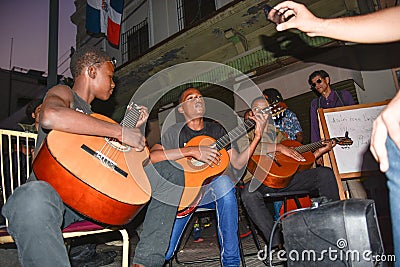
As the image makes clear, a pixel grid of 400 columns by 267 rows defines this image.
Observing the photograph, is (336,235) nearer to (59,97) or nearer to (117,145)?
(117,145)

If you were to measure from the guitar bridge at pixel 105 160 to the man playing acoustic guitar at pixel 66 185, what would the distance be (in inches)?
3.7

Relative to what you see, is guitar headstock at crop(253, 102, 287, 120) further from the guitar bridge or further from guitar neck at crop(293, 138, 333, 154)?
the guitar bridge

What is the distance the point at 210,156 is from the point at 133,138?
38.0 inches

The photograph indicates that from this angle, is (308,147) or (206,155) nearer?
(206,155)

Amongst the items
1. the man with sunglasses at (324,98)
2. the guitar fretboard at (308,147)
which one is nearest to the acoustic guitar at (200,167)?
the guitar fretboard at (308,147)

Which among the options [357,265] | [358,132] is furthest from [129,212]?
[358,132]

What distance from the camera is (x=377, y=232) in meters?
1.27

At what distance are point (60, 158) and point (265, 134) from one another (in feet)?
7.84

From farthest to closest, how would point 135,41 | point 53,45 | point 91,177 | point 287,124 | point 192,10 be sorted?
point 135,41
point 192,10
point 53,45
point 287,124
point 91,177

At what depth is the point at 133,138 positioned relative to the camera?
1.98 meters

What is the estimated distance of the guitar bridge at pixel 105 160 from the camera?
176cm

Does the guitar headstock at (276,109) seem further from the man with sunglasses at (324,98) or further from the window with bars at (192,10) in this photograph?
the window with bars at (192,10)

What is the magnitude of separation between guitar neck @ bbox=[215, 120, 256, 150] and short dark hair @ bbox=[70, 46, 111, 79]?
50.5 inches

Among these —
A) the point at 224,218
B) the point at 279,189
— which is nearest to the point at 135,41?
the point at 279,189
